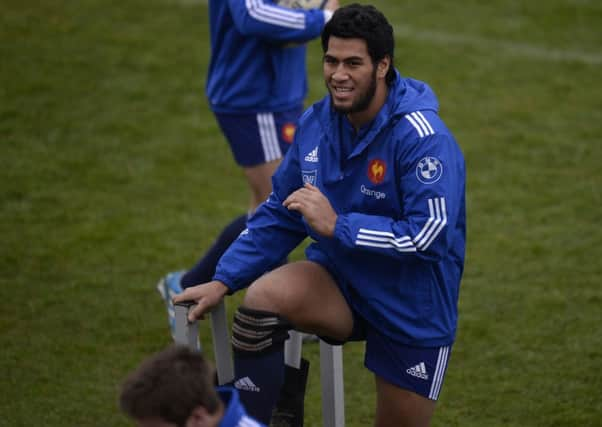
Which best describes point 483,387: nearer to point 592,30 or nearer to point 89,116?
point 89,116

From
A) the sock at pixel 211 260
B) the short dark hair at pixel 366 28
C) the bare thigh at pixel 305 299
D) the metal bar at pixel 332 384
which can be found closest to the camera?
the short dark hair at pixel 366 28

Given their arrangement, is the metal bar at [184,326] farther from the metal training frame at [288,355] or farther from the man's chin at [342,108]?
the man's chin at [342,108]

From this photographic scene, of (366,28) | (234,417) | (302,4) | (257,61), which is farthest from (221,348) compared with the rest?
(302,4)

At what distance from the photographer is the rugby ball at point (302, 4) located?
5578 millimetres


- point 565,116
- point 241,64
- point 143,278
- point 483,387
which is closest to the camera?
point 483,387

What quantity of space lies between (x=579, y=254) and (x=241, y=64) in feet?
8.35

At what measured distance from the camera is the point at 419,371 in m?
3.96

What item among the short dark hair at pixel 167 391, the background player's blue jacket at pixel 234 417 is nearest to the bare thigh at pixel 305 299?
the background player's blue jacket at pixel 234 417

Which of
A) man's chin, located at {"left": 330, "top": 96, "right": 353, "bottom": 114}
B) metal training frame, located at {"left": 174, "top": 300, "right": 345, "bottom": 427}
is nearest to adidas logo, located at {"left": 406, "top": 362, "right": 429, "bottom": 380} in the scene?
metal training frame, located at {"left": 174, "top": 300, "right": 345, "bottom": 427}

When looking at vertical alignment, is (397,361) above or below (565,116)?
above

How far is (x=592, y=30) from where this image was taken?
1050 cm

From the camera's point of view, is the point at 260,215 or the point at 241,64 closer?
the point at 260,215

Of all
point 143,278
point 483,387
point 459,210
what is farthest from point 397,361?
point 143,278

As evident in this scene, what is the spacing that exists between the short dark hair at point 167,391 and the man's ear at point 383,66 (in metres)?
1.42
